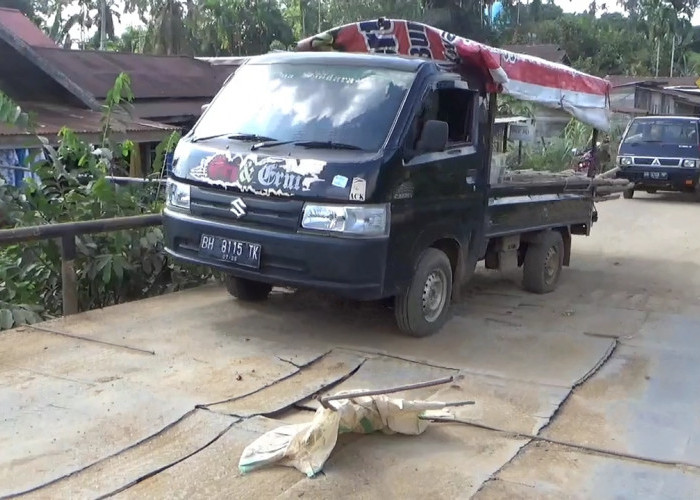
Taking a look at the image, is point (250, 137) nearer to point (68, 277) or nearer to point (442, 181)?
point (442, 181)

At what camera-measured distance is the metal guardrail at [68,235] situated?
248 inches

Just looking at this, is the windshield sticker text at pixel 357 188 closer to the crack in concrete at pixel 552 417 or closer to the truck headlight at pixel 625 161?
the crack in concrete at pixel 552 417

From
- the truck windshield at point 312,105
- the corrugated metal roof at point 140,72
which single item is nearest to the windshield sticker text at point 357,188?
the truck windshield at point 312,105

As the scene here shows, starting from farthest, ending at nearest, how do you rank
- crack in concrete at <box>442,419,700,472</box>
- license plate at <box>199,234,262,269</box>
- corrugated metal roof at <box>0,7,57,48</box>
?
1. corrugated metal roof at <box>0,7,57,48</box>
2. license plate at <box>199,234,262,269</box>
3. crack in concrete at <box>442,419,700,472</box>

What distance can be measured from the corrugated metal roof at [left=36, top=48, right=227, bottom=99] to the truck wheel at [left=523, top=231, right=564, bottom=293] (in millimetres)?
11438

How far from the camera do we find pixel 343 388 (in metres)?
5.27

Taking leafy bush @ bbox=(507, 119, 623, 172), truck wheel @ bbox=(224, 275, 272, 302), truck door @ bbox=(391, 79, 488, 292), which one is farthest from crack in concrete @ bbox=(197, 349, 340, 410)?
leafy bush @ bbox=(507, 119, 623, 172)

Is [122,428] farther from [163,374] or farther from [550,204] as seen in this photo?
[550,204]

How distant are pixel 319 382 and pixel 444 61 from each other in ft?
10.0

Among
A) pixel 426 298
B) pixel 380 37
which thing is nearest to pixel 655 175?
pixel 380 37

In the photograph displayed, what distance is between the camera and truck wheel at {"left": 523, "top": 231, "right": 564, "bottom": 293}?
8.51 meters

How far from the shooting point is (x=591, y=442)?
184 inches

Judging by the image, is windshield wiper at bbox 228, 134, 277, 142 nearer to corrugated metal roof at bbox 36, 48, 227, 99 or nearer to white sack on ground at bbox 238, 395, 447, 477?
white sack on ground at bbox 238, 395, 447, 477

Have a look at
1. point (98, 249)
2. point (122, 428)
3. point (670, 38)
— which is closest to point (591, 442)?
point (122, 428)
